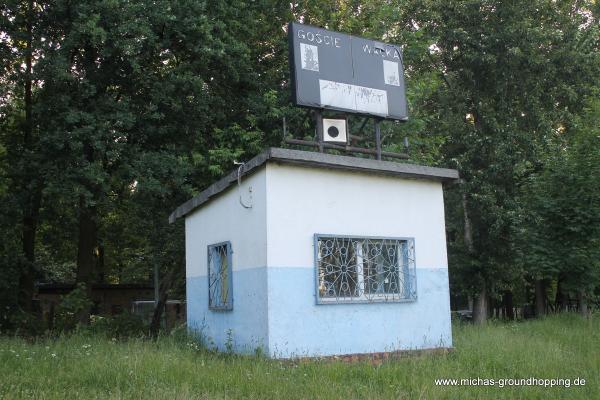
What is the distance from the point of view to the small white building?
8844mm

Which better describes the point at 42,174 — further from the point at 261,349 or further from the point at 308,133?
the point at 261,349

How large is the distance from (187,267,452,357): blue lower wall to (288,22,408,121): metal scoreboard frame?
2.89 meters

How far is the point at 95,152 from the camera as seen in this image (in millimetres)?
15656

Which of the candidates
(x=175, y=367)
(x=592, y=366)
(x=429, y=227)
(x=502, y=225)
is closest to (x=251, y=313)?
(x=175, y=367)

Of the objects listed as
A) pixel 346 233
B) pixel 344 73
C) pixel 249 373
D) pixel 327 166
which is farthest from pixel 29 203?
pixel 249 373

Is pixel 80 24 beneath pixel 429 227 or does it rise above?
above

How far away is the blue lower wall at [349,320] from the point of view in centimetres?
870

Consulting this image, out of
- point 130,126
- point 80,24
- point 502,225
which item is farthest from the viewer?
point 502,225

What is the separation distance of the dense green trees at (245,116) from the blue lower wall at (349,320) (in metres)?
6.33

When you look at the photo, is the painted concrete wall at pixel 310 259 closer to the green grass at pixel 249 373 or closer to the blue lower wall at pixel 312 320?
the blue lower wall at pixel 312 320

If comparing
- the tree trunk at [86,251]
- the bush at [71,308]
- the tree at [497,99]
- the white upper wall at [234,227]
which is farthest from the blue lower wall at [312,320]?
the tree at [497,99]

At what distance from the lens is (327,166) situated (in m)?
9.39

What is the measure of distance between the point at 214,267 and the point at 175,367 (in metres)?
2.88

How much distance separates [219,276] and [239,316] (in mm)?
1106
